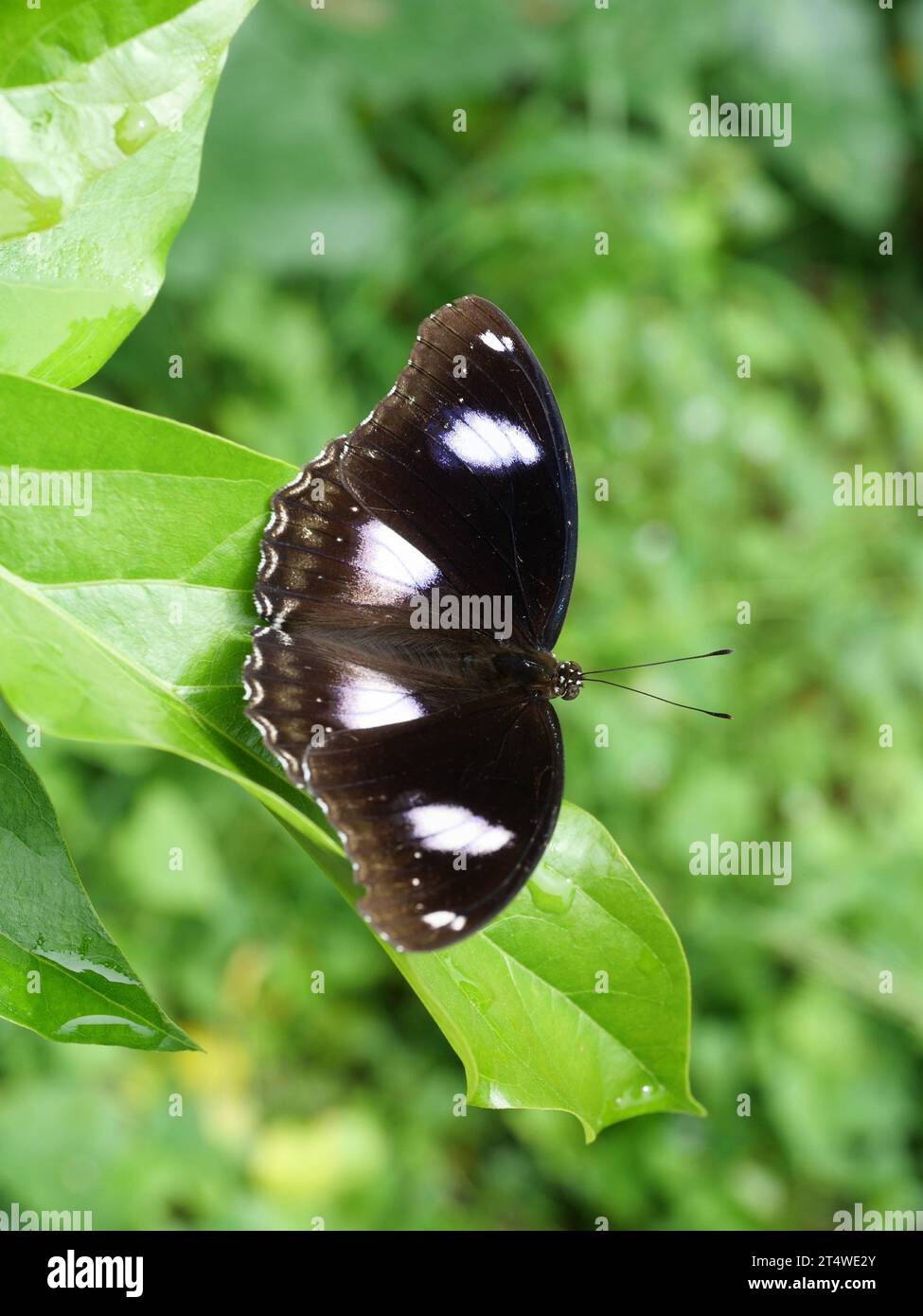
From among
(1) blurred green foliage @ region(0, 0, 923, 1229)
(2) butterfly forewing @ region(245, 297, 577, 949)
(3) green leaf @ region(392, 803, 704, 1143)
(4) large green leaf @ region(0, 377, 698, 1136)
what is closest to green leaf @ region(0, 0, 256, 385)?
(4) large green leaf @ region(0, 377, 698, 1136)

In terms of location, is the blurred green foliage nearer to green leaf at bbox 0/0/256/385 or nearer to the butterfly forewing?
the butterfly forewing

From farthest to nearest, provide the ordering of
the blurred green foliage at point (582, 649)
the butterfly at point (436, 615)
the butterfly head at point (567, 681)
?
1. the blurred green foliage at point (582, 649)
2. the butterfly head at point (567, 681)
3. the butterfly at point (436, 615)

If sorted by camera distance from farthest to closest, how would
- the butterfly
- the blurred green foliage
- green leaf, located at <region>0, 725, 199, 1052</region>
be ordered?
1. the blurred green foliage
2. the butterfly
3. green leaf, located at <region>0, 725, 199, 1052</region>

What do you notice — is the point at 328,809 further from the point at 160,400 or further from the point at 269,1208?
the point at 160,400

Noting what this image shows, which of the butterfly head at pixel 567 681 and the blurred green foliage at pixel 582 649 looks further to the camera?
the blurred green foliage at pixel 582 649

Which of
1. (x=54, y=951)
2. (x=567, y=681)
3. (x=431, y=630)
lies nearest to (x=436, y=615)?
(x=431, y=630)

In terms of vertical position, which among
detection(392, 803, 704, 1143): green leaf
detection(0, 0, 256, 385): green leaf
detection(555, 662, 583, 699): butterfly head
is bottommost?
detection(392, 803, 704, 1143): green leaf

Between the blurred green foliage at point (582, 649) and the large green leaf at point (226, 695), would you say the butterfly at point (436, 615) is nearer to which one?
the large green leaf at point (226, 695)

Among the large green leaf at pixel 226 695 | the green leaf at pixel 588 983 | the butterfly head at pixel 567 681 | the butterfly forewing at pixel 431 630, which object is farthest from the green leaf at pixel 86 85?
the butterfly head at pixel 567 681

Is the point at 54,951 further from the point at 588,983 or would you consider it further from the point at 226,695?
the point at 588,983
